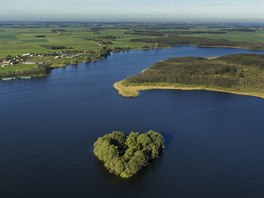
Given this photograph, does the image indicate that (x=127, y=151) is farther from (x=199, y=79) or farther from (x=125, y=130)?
(x=199, y=79)

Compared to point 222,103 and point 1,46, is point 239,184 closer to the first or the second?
point 222,103

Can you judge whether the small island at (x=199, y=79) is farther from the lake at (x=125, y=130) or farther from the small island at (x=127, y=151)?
the small island at (x=127, y=151)

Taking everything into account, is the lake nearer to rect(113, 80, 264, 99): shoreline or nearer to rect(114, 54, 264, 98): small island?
rect(113, 80, 264, 99): shoreline

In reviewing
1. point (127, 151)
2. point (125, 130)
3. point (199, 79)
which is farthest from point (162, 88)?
point (127, 151)

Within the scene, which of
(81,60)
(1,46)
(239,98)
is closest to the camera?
(239,98)

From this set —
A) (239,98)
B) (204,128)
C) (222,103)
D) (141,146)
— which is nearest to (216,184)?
(141,146)

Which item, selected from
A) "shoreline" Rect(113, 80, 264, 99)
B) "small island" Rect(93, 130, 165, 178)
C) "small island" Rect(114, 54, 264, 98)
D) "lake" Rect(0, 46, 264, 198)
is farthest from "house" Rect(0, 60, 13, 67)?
"small island" Rect(93, 130, 165, 178)
